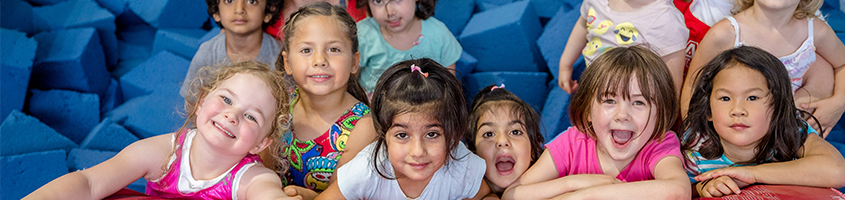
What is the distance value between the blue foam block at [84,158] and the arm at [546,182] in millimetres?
1619

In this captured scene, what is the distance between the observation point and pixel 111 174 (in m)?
1.30

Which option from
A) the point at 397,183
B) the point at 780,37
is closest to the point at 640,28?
the point at 780,37

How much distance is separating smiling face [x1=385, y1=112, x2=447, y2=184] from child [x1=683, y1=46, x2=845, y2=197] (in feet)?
2.25

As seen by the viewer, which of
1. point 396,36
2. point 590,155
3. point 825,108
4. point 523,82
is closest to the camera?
point 590,155

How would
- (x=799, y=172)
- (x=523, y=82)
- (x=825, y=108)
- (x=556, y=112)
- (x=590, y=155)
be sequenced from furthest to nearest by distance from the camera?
1. (x=523, y=82)
2. (x=556, y=112)
3. (x=825, y=108)
4. (x=590, y=155)
5. (x=799, y=172)

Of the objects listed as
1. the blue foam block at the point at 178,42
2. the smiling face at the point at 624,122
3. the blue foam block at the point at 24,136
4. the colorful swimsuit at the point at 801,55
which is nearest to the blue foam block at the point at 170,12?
the blue foam block at the point at 178,42

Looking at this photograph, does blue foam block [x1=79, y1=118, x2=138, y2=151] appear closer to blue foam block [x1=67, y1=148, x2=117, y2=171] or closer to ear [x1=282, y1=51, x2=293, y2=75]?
blue foam block [x1=67, y1=148, x2=117, y2=171]

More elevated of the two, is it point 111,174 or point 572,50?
point 111,174

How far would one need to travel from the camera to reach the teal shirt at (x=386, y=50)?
1957 millimetres

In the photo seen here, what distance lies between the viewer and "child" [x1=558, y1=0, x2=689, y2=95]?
1.68 metres

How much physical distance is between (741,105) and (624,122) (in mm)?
302

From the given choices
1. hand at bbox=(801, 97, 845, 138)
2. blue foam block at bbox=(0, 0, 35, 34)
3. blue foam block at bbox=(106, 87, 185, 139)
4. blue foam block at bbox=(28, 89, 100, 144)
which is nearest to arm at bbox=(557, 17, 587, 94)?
hand at bbox=(801, 97, 845, 138)

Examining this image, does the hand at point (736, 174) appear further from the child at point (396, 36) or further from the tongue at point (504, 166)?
the child at point (396, 36)

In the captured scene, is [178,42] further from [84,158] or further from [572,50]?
[572,50]
